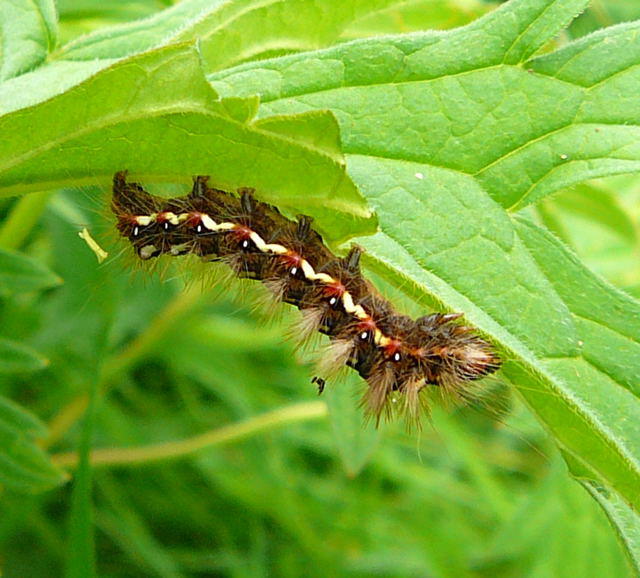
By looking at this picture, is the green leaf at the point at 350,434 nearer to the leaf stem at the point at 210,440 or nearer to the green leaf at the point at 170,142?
the leaf stem at the point at 210,440

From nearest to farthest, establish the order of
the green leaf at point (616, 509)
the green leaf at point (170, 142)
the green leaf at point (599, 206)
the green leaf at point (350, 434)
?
the green leaf at point (170, 142) < the green leaf at point (616, 509) < the green leaf at point (350, 434) < the green leaf at point (599, 206)

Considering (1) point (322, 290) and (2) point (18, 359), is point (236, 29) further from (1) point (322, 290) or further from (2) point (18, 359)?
(2) point (18, 359)

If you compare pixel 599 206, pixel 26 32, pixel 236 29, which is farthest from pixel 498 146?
pixel 599 206

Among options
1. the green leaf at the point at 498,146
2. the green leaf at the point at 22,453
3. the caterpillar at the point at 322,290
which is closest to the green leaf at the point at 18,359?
the green leaf at the point at 22,453

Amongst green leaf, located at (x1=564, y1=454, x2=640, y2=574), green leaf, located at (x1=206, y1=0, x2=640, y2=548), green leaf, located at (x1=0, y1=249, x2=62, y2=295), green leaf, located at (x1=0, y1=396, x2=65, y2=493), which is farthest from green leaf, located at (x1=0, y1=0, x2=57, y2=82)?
green leaf, located at (x1=564, y1=454, x2=640, y2=574)

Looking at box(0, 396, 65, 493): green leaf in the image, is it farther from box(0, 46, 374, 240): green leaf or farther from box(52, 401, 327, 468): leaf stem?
box(52, 401, 327, 468): leaf stem

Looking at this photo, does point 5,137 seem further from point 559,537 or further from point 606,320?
point 559,537
